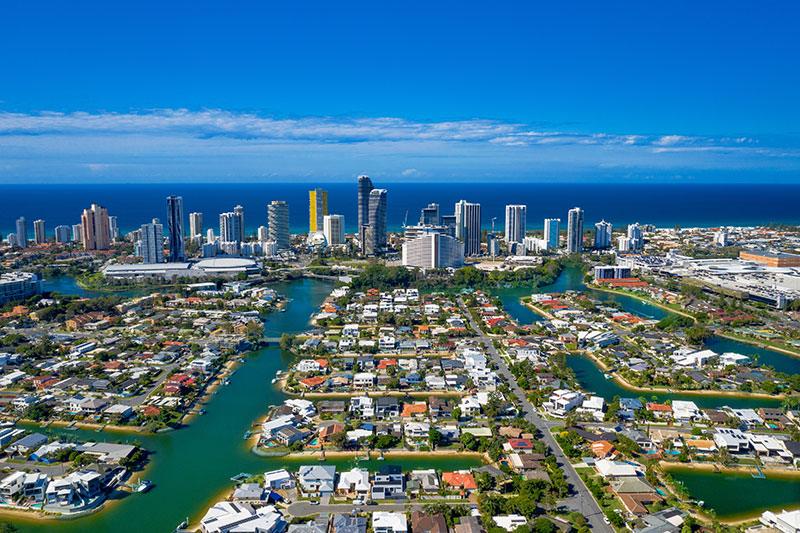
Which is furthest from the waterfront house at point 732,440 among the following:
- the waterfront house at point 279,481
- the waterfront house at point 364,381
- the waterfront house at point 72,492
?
the waterfront house at point 72,492

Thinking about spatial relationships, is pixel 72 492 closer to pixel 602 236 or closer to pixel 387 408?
A: pixel 387 408

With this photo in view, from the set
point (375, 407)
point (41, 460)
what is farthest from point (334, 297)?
point (41, 460)

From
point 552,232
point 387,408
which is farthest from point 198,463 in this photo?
point 552,232

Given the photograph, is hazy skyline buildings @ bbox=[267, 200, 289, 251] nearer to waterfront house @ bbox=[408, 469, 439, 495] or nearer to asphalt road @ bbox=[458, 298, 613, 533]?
asphalt road @ bbox=[458, 298, 613, 533]

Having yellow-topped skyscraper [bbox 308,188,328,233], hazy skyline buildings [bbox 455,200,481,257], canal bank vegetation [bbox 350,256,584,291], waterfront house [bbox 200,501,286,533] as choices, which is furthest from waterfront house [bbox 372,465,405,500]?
yellow-topped skyscraper [bbox 308,188,328,233]

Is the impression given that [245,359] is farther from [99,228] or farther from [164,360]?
[99,228]
